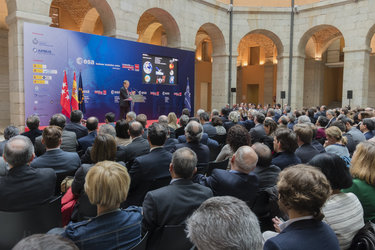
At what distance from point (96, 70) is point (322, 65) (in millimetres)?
14612

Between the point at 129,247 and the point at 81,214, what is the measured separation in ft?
2.61

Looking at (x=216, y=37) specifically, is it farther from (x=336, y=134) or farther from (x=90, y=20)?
(x=336, y=134)

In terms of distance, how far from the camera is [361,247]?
1539mm

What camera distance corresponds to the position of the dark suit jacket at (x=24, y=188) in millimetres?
2174

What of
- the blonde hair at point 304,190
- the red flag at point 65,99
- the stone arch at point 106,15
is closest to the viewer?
the blonde hair at point 304,190

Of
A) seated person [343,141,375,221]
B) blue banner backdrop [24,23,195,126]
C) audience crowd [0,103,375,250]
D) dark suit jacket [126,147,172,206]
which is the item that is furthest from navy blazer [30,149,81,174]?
blue banner backdrop [24,23,195,126]

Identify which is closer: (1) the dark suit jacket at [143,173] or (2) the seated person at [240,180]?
(2) the seated person at [240,180]

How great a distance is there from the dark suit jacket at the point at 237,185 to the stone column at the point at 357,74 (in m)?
12.8

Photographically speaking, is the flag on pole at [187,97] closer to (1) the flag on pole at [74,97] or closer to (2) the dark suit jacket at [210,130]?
(1) the flag on pole at [74,97]

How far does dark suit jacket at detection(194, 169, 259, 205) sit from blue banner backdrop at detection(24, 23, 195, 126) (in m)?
6.52

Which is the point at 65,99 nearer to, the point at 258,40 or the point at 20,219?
the point at 20,219

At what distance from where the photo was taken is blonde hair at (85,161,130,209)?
1564mm

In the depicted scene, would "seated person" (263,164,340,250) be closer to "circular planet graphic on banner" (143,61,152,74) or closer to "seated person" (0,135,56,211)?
"seated person" (0,135,56,211)

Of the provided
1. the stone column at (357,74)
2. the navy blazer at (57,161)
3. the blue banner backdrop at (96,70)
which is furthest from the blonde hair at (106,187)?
the stone column at (357,74)
